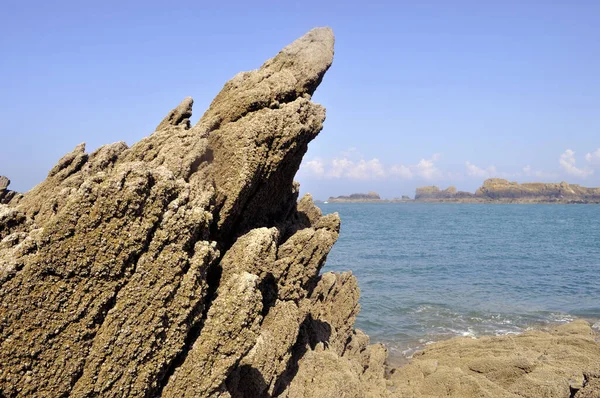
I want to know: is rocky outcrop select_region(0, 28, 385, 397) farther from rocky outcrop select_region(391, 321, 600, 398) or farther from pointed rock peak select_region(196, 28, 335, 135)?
rocky outcrop select_region(391, 321, 600, 398)

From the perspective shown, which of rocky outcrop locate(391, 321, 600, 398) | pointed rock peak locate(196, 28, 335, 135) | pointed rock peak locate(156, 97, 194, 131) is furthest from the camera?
rocky outcrop locate(391, 321, 600, 398)

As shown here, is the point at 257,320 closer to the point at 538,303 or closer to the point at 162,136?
the point at 162,136

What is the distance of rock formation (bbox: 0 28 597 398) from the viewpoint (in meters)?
6.93

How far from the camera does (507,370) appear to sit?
15.2 meters

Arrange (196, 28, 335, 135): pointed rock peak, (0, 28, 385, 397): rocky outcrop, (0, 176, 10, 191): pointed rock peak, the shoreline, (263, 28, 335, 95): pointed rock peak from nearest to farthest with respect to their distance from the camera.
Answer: (0, 28, 385, 397): rocky outcrop < (196, 28, 335, 135): pointed rock peak < (263, 28, 335, 95): pointed rock peak < (0, 176, 10, 191): pointed rock peak < the shoreline

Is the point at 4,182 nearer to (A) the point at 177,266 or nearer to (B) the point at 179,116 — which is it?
(B) the point at 179,116

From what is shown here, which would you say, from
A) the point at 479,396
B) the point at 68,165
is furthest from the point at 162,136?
the point at 479,396

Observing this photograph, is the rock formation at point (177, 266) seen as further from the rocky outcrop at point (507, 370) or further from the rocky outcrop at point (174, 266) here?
the rocky outcrop at point (507, 370)

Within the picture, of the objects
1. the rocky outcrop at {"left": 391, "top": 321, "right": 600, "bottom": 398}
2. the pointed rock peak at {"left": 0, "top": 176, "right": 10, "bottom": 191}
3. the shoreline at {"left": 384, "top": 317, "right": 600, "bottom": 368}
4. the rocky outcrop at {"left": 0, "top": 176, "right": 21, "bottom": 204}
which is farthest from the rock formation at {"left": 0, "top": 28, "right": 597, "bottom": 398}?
the shoreline at {"left": 384, "top": 317, "right": 600, "bottom": 368}

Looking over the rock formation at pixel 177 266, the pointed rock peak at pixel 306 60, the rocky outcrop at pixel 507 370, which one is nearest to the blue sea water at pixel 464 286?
the rocky outcrop at pixel 507 370

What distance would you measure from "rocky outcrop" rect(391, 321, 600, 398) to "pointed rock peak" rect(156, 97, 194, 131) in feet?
35.7

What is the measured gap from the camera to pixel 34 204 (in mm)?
10633

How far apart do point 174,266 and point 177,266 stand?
0.05 m

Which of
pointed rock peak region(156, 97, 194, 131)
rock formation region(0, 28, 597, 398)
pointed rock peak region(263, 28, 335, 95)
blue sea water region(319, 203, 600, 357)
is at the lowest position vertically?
blue sea water region(319, 203, 600, 357)
